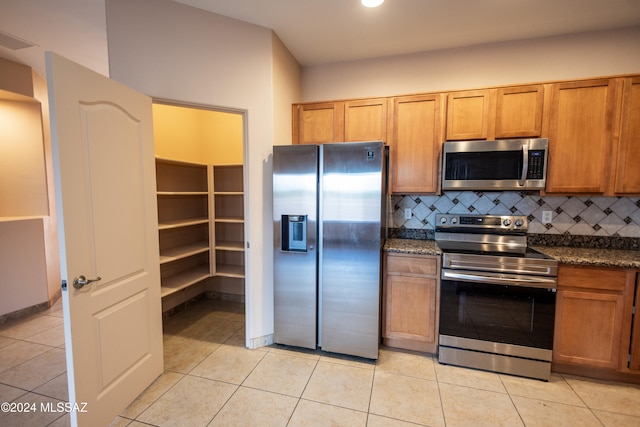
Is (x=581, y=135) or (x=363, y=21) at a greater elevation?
(x=363, y=21)

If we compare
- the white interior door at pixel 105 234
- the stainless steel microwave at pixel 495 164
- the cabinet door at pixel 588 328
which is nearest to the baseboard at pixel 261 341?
the white interior door at pixel 105 234

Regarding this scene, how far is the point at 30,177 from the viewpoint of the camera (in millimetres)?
3088

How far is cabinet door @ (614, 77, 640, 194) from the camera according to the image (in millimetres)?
2020

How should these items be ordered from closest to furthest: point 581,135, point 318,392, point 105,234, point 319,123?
point 105,234
point 318,392
point 581,135
point 319,123

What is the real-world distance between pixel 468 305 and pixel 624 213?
167 centimetres

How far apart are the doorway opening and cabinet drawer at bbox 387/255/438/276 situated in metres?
1.71

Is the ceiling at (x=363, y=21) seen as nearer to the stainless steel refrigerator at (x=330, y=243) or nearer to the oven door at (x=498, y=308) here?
the stainless steel refrigerator at (x=330, y=243)

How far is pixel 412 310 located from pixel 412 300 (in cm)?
9

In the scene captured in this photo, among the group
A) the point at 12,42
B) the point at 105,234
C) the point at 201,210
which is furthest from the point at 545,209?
the point at 12,42

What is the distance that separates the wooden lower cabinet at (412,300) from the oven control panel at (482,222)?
0.59 metres

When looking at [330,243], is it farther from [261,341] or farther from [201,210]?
[201,210]

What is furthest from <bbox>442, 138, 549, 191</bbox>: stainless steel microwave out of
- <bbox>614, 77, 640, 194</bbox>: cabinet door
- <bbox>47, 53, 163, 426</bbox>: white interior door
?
<bbox>47, 53, 163, 426</bbox>: white interior door

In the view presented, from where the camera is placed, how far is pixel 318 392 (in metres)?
1.88

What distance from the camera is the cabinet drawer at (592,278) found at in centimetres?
190
